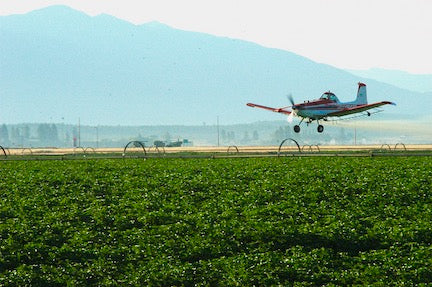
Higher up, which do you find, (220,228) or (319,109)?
(319,109)

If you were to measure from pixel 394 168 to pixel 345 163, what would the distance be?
15.2 ft

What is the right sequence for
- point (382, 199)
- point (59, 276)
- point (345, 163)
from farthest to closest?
1. point (345, 163)
2. point (382, 199)
3. point (59, 276)

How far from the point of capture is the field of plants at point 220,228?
93.9ft

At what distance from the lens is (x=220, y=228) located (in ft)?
109

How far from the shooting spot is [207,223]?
3397 cm

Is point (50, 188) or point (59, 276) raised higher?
point (50, 188)

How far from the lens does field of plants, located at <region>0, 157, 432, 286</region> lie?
28609 millimetres

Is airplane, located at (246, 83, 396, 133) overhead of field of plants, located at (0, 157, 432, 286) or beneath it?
overhead

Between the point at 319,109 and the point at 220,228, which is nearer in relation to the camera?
the point at 220,228

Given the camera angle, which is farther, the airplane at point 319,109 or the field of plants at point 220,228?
the airplane at point 319,109

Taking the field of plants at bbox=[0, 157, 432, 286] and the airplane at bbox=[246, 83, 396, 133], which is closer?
the field of plants at bbox=[0, 157, 432, 286]

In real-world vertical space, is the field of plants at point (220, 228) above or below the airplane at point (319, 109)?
below

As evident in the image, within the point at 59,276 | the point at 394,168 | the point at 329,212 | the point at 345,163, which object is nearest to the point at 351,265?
the point at 329,212

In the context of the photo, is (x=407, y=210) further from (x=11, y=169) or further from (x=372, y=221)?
(x=11, y=169)
